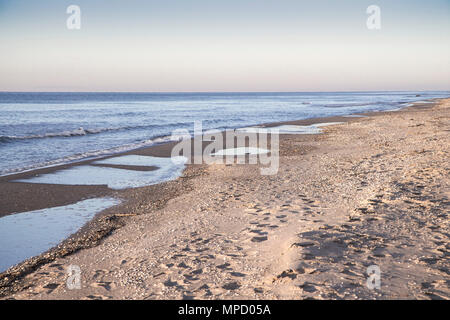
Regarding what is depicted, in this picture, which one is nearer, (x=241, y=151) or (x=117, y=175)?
(x=117, y=175)

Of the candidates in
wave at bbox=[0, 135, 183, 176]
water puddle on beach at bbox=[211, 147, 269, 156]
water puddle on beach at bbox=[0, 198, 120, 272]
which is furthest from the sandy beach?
water puddle on beach at bbox=[211, 147, 269, 156]

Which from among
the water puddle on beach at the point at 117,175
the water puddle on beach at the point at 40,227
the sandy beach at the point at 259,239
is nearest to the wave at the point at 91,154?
the water puddle on beach at the point at 117,175

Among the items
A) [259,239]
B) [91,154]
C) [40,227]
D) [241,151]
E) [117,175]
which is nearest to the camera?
[259,239]

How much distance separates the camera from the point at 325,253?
4785 millimetres

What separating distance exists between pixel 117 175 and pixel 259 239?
26.5ft

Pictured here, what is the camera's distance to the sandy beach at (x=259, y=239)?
4.13 metres

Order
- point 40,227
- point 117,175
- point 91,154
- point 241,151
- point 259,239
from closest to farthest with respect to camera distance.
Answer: point 259,239 → point 40,227 → point 117,175 → point 241,151 → point 91,154

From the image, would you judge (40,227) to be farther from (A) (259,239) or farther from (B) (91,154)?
(B) (91,154)

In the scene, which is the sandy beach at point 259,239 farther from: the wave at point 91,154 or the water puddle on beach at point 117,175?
the wave at point 91,154

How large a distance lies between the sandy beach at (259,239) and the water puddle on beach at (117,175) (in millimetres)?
716

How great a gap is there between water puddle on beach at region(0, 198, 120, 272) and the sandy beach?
1.05 feet

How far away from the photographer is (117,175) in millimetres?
12203

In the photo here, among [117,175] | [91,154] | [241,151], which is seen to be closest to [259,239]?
[117,175]
